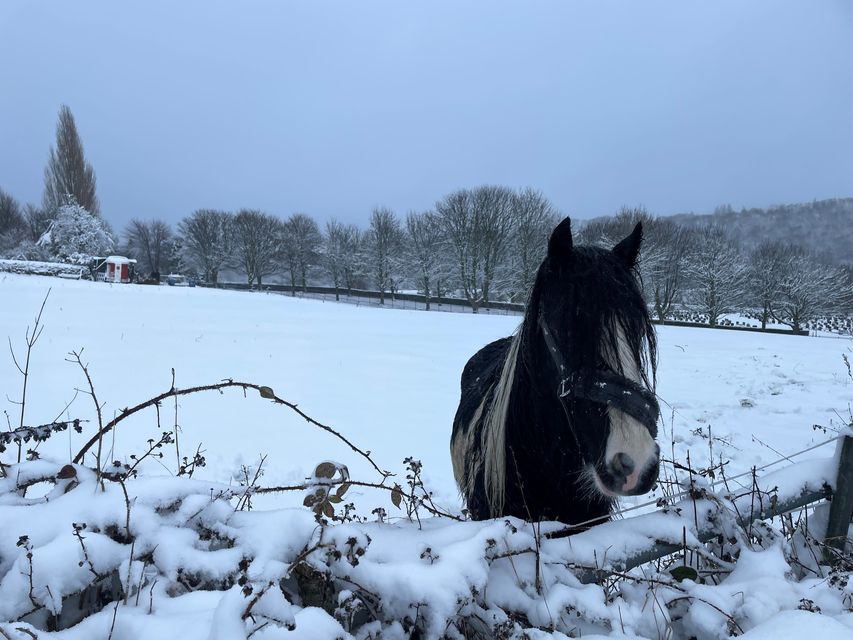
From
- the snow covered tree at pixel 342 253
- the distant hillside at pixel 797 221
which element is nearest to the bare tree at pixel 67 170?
the snow covered tree at pixel 342 253

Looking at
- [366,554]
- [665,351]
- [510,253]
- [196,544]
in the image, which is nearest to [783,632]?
[366,554]

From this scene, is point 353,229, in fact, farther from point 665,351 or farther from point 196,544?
point 196,544

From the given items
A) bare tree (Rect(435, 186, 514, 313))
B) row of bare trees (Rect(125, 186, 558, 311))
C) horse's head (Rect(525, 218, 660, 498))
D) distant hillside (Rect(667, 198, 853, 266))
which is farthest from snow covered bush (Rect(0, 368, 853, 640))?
distant hillside (Rect(667, 198, 853, 266))

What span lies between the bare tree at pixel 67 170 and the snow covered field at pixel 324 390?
33.1 meters

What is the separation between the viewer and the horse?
1638 mm

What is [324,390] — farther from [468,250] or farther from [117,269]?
[117,269]

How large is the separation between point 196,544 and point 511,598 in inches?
33.9

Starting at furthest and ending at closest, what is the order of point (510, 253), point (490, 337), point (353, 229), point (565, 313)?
point (353, 229) → point (510, 253) → point (490, 337) → point (565, 313)

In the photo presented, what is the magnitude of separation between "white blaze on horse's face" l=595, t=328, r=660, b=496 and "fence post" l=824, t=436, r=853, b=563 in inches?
41.9

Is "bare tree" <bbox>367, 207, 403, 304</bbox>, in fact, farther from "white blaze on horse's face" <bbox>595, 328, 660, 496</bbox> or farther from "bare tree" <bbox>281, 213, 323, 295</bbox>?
"white blaze on horse's face" <bbox>595, 328, 660, 496</bbox>

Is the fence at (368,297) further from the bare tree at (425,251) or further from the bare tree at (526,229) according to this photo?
the bare tree at (526,229)

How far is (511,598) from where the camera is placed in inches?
46.6

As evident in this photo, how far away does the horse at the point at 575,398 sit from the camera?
1.64 metres

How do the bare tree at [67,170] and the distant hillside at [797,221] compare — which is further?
the distant hillside at [797,221]
